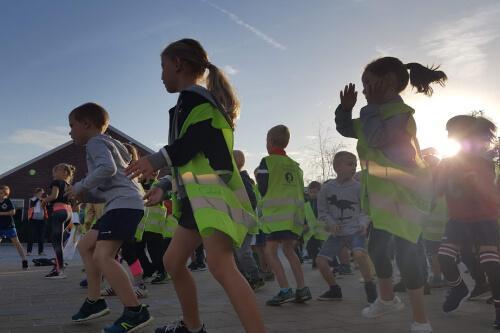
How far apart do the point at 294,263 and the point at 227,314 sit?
124 cm

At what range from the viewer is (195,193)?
3.02 meters

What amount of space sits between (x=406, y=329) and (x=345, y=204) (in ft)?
7.70

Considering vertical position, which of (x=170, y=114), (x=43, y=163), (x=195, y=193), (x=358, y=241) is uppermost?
(x=43, y=163)

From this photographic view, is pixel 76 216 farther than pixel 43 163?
No

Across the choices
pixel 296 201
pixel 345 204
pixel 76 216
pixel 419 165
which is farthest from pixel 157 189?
pixel 76 216

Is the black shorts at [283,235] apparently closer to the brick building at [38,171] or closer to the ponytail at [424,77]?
the ponytail at [424,77]

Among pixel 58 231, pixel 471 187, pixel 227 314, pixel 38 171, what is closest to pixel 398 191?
pixel 471 187

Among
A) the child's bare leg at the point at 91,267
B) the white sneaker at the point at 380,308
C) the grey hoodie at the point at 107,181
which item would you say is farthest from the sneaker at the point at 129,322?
the white sneaker at the point at 380,308

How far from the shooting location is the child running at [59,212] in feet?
30.1

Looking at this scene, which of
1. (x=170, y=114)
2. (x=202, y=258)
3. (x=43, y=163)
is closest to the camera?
(x=170, y=114)

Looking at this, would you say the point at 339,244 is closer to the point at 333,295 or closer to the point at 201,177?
the point at 333,295

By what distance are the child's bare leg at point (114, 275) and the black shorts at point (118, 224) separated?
86 millimetres

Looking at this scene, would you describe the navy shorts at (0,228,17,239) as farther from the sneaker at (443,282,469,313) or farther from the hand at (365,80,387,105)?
the hand at (365,80,387,105)

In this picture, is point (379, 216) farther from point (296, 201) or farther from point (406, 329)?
point (296, 201)
